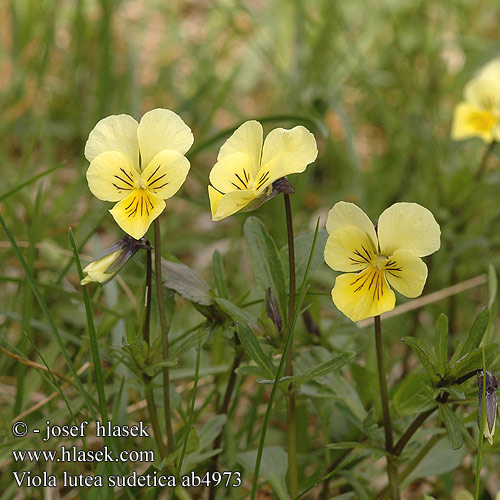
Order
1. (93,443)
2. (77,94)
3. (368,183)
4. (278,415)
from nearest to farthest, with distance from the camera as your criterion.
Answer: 1. (93,443)
2. (278,415)
3. (368,183)
4. (77,94)

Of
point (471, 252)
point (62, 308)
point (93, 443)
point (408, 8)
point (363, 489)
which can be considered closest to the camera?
point (363, 489)

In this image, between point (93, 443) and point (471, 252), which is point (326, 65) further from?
point (93, 443)

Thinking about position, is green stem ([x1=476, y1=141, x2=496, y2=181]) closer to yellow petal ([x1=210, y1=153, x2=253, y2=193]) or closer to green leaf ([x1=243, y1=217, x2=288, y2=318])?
green leaf ([x1=243, y1=217, x2=288, y2=318])

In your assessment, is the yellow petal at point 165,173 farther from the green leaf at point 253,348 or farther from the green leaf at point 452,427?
the green leaf at point 452,427

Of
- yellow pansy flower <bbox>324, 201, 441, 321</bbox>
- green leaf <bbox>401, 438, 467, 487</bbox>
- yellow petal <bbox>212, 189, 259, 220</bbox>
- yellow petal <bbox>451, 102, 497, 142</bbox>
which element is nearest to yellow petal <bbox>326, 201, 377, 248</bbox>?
yellow pansy flower <bbox>324, 201, 441, 321</bbox>

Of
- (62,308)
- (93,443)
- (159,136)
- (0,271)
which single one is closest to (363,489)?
(93,443)

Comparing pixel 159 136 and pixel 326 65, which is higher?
pixel 326 65

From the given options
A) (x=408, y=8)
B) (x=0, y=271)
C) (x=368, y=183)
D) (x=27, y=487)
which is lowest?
(x=27, y=487)

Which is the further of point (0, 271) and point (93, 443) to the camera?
point (0, 271)
